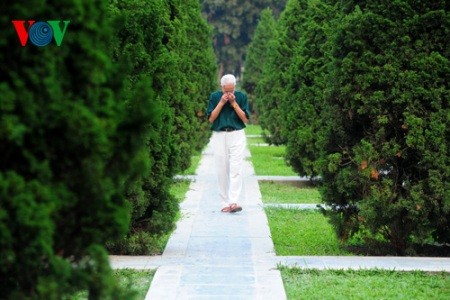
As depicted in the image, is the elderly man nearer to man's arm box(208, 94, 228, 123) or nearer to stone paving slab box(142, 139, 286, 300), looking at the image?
man's arm box(208, 94, 228, 123)

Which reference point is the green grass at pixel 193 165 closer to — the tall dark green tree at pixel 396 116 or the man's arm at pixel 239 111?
the man's arm at pixel 239 111

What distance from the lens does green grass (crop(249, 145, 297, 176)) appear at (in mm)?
23516

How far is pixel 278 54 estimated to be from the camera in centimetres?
2641

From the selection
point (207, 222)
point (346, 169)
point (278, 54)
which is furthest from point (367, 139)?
point (278, 54)

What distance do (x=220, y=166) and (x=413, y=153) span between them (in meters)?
4.64

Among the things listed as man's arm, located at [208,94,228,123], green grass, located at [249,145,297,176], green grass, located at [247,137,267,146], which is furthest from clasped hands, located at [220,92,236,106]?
green grass, located at [247,137,267,146]

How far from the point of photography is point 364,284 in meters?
8.90

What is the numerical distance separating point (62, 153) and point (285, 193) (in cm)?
1316

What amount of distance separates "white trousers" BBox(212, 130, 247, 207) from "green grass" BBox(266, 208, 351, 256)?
2.01 feet

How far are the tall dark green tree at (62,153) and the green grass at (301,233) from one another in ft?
18.3

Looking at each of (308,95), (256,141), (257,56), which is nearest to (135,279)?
(308,95)

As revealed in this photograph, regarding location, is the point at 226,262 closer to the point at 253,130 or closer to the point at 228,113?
the point at 228,113

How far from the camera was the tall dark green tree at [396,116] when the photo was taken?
A: 10445 millimetres

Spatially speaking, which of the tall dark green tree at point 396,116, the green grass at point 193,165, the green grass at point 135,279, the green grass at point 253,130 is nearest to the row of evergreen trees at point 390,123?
the tall dark green tree at point 396,116
